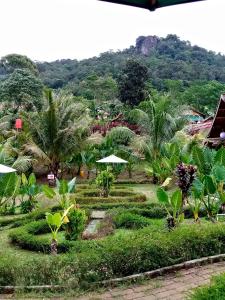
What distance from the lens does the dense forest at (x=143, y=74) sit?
36312 mm

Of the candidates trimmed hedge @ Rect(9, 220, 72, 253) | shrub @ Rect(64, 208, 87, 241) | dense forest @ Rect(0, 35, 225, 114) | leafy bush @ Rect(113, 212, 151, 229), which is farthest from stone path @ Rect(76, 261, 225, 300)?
dense forest @ Rect(0, 35, 225, 114)

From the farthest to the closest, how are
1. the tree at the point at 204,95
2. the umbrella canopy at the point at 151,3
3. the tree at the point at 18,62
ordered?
1. the tree at the point at 18,62
2. the tree at the point at 204,95
3. the umbrella canopy at the point at 151,3

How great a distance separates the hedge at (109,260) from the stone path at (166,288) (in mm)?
245

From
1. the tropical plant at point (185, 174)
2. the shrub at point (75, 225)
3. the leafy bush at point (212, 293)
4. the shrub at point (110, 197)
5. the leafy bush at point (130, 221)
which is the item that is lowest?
the shrub at point (110, 197)

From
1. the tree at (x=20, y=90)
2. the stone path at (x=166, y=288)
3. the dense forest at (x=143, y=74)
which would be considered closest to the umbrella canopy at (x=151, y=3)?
the stone path at (x=166, y=288)

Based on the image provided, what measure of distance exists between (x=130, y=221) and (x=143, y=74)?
89.5ft

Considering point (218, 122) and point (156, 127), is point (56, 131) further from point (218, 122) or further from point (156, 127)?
point (218, 122)

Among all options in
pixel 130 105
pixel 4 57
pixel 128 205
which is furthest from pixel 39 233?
pixel 4 57

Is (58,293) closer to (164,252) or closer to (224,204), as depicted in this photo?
(164,252)

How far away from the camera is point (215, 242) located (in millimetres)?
6711

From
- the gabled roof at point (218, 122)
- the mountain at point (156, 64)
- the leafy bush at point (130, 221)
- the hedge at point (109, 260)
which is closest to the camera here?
the hedge at point (109, 260)

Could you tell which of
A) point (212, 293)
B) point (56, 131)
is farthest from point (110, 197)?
point (212, 293)

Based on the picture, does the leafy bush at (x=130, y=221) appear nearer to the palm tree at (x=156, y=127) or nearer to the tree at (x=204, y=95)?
the palm tree at (x=156, y=127)

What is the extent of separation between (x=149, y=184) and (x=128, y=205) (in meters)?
7.58
